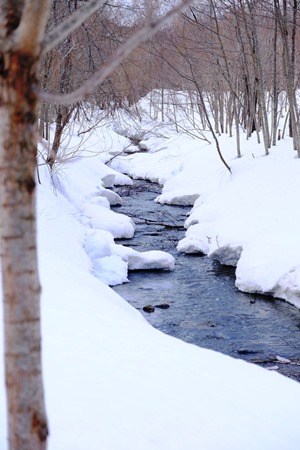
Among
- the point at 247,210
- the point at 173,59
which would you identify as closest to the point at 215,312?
the point at 247,210

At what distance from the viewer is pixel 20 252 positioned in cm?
154

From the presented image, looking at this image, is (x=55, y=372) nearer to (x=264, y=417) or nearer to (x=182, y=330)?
(x=264, y=417)

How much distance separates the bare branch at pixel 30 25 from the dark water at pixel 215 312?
18.0 ft

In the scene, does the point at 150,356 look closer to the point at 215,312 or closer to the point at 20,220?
the point at 20,220

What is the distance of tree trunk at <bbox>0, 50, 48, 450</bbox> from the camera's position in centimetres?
147

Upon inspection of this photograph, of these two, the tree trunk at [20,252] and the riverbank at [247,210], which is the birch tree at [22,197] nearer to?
the tree trunk at [20,252]

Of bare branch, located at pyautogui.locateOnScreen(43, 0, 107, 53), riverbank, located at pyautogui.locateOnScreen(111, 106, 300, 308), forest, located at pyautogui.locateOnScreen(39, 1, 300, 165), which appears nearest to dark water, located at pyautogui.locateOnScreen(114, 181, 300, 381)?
riverbank, located at pyautogui.locateOnScreen(111, 106, 300, 308)

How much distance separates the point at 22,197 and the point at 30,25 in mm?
427

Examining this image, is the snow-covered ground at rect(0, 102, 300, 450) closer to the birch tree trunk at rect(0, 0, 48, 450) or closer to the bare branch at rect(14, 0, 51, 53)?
the birch tree trunk at rect(0, 0, 48, 450)

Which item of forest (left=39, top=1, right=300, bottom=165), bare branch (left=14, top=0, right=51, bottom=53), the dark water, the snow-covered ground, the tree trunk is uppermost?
forest (left=39, top=1, right=300, bottom=165)

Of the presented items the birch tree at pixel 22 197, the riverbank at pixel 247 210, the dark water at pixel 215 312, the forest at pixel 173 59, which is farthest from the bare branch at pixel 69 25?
the riverbank at pixel 247 210

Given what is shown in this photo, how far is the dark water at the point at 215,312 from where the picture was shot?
7.06 meters

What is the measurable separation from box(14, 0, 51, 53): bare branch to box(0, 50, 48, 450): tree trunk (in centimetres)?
2

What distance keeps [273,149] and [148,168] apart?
23.9 ft
